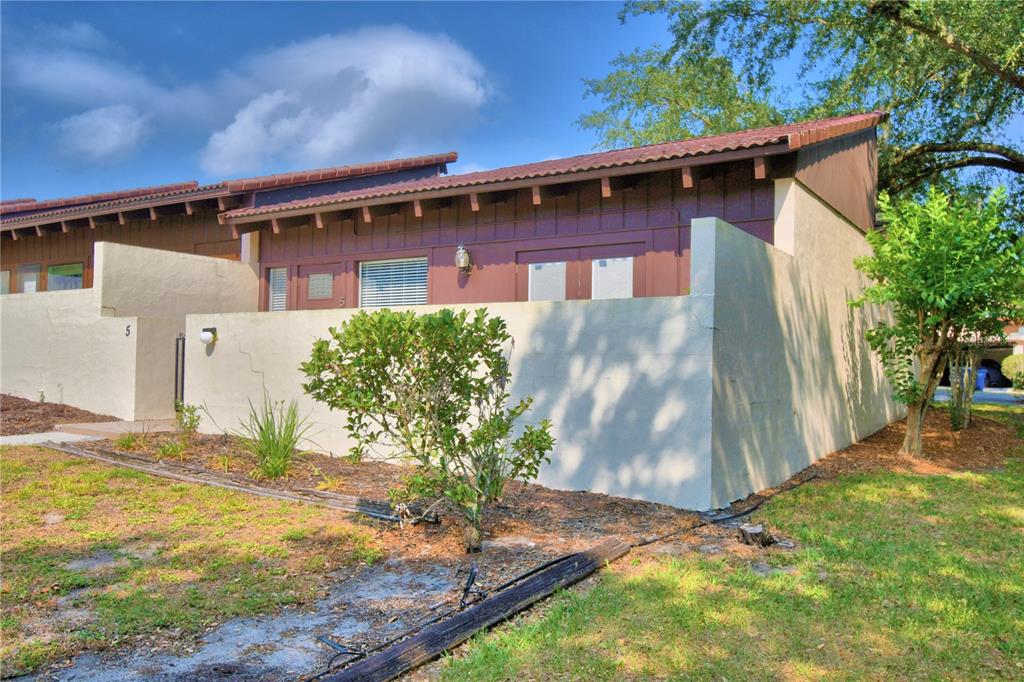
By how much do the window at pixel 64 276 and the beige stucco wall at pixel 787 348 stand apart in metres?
13.7

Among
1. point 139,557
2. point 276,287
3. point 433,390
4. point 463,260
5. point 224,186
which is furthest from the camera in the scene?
point 224,186

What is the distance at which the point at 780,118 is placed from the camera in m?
18.6

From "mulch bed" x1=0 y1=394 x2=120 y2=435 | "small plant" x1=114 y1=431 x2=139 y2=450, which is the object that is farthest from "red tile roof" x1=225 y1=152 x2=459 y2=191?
"small plant" x1=114 y1=431 x2=139 y2=450

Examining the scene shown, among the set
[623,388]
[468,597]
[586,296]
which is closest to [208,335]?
[586,296]

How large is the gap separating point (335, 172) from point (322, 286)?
11.5 feet

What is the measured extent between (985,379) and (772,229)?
2574 centimetres

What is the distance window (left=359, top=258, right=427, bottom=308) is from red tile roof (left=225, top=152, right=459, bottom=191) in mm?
3143

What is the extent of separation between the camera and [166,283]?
37.4 ft

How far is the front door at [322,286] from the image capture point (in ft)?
37.2

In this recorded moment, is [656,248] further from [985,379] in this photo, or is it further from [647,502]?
[985,379]

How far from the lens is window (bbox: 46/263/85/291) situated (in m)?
14.6

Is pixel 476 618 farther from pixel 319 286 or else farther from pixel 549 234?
pixel 319 286

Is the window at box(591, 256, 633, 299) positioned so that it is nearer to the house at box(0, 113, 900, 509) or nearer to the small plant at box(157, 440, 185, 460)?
the house at box(0, 113, 900, 509)

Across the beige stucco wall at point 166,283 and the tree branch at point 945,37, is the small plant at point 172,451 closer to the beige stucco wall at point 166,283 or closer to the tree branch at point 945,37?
the beige stucco wall at point 166,283
